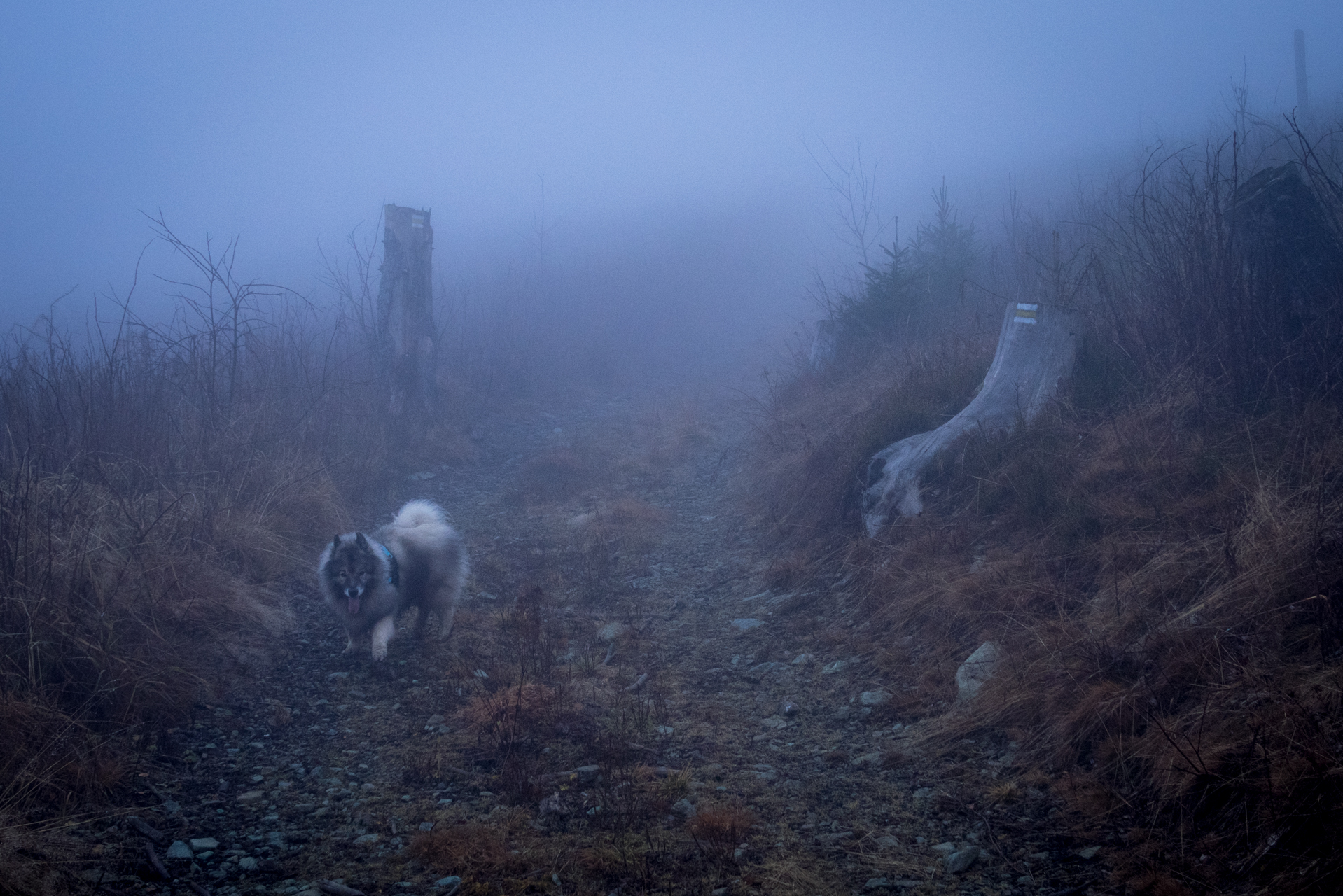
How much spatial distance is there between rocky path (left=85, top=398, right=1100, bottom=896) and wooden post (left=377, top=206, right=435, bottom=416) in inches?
209

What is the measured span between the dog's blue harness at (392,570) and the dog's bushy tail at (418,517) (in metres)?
0.60

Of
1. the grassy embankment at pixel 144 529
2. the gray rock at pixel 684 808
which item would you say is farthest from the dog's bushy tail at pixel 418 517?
the gray rock at pixel 684 808

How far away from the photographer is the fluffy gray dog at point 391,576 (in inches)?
213

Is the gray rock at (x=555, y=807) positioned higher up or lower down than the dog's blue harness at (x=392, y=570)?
lower down

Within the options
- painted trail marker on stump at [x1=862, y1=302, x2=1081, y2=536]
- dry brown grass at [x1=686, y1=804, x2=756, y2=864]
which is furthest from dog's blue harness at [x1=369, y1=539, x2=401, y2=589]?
painted trail marker on stump at [x1=862, y1=302, x2=1081, y2=536]

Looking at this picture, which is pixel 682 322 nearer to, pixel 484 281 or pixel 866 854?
pixel 484 281

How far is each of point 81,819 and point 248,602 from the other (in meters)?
2.59

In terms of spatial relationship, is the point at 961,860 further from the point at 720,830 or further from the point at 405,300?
the point at 405,300

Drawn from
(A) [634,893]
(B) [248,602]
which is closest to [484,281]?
(B) [248,602]

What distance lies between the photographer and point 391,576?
18.2 ft

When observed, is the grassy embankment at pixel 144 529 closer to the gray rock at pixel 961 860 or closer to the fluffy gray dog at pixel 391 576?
the fluffy gray dog at pixel 391 576

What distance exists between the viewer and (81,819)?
3.04 m

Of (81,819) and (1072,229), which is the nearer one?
(81,819)

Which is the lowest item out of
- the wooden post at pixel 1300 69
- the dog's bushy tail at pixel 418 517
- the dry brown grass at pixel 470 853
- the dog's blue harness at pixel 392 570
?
the dry brown grass at pixel 470 853
